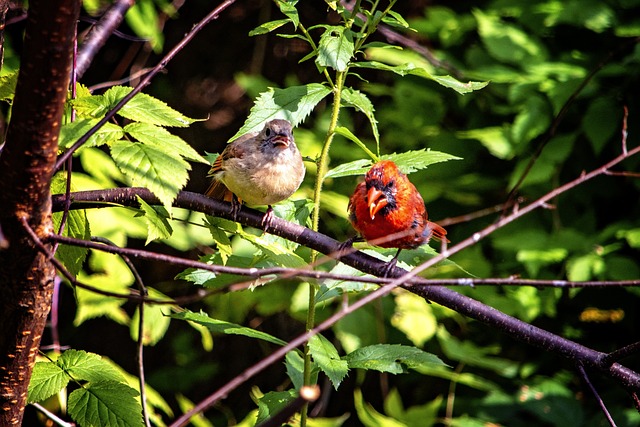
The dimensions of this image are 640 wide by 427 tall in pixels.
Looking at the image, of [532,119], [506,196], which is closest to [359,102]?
[532,119]

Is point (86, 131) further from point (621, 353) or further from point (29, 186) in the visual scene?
point (621, 353)

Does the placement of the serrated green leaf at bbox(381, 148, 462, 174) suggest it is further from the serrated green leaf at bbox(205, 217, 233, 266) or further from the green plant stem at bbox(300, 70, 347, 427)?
the serrated green leaf at bbox(205, 217, 233, 266)

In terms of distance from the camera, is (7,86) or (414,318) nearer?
(7,86)

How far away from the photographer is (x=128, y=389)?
153cm

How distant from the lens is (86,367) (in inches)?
62.6

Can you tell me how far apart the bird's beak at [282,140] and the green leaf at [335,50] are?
2.52ft

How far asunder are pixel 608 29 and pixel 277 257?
9.13 feet

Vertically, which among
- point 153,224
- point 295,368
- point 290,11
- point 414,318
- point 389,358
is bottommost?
point 414,318

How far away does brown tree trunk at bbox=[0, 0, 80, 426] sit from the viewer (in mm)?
1063

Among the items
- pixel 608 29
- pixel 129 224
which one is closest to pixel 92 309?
pixel 129 224

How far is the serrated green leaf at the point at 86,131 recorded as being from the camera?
51.7 inches

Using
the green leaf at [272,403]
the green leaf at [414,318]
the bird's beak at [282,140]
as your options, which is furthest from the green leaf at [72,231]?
the green leaf at [414,318]

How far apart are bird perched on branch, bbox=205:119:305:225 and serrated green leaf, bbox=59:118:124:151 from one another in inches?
25.6

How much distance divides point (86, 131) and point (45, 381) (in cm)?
53
